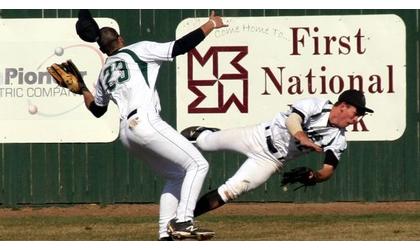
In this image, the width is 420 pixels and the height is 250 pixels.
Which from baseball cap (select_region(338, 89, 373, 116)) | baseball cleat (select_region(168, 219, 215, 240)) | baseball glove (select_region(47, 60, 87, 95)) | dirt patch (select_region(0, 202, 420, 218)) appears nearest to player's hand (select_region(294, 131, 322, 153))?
baseball cap (select_region(338, 89, 373, 116))

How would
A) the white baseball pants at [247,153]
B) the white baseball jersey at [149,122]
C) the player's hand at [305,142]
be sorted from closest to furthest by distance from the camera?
the player's hand at [305,142] < the white baseball jersey at [149,122] < the white baseball pants at [247,153]

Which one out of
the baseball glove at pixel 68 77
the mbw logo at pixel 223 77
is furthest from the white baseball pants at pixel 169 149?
the mbw logo at pixel 223 77

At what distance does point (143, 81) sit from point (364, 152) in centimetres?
683

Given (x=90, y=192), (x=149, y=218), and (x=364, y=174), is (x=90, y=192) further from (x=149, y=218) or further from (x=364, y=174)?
A: (x=364, y=174)

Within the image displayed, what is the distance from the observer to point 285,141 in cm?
1246

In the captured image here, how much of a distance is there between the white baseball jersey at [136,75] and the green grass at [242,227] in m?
2.11

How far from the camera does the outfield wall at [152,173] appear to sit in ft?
59.2

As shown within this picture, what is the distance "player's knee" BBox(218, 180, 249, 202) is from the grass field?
3.31 ft

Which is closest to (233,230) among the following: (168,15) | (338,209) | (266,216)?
(266,216)

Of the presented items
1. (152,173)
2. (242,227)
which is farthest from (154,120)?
(152,173)

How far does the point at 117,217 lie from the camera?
1670 cm

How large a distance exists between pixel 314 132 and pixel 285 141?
0.30m

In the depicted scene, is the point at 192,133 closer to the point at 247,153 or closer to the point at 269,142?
the point at 247,153

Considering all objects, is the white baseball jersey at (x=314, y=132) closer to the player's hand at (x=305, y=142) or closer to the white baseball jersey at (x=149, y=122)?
the player's hand at (x=305, y=142)
